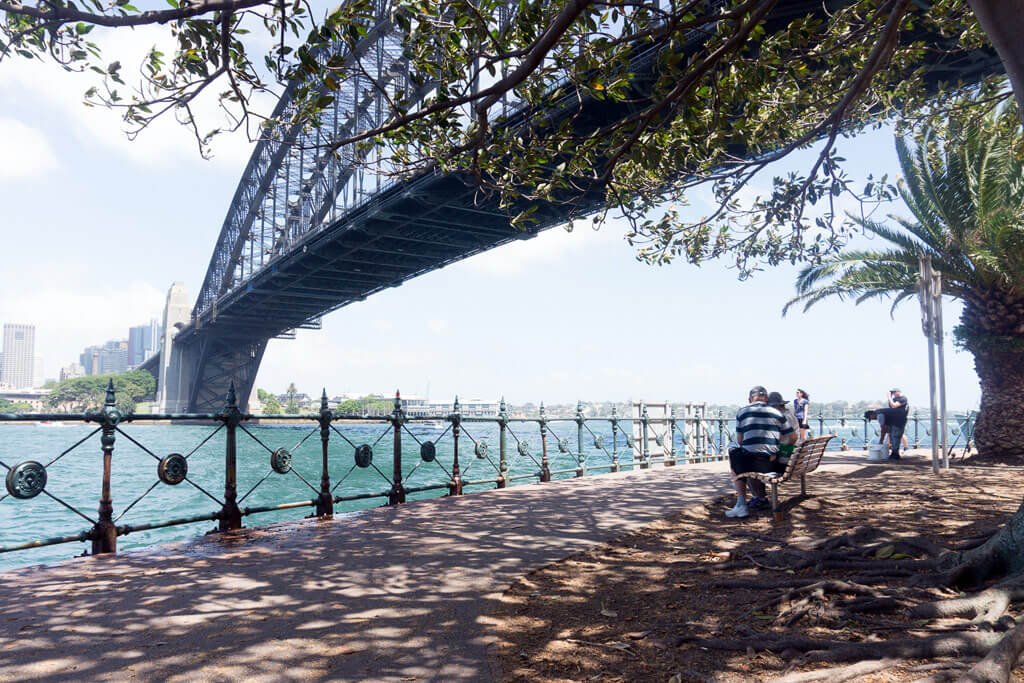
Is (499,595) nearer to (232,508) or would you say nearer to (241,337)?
(232,508)

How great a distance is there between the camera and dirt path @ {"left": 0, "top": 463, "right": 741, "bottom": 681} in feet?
9.62

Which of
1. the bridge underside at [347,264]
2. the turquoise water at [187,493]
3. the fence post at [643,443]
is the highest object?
the bridge underside at [347,264]

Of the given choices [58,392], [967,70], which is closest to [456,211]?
[967,70]

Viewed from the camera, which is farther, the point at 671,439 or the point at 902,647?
the point at 671,439

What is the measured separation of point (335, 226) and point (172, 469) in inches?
939

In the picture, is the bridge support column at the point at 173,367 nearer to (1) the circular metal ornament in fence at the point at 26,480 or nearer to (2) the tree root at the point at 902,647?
(1) the circular metal ornament in fence at the point at 26,480

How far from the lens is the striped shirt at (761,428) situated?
6.61 meters

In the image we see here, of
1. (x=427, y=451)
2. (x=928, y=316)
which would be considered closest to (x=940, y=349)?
(x=928, y=316)

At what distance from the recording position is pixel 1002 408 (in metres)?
12.3

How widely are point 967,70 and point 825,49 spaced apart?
3.39 metres

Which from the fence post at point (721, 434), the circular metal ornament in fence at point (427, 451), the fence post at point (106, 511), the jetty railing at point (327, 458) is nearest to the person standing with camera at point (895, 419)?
the jetty railing at point (327, 458)

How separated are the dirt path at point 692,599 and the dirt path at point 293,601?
272 millimetres

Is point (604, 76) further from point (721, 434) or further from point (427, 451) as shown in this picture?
point (721, 434)

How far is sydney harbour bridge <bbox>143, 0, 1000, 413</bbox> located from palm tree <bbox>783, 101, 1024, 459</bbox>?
263cm
